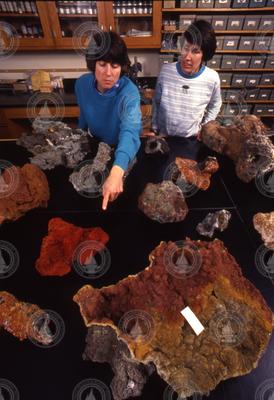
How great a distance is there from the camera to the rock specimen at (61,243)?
44.6 inches

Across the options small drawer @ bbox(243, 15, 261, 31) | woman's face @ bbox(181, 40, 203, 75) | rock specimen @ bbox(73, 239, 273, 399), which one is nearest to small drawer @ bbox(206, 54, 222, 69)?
small drawer @ bbox(243, 15, 261, 31)

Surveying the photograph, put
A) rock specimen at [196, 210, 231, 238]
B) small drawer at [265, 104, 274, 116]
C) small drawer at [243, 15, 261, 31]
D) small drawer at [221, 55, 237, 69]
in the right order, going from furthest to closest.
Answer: small drawer at [265, 104, 274, 116]
small drawer at [221, 55, 237, 69]
small drawer at [243, 15, 261, 31]
rock specimen at [196, 210, 231, 238]

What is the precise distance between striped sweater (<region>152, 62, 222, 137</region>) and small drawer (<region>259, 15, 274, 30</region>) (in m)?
1.20

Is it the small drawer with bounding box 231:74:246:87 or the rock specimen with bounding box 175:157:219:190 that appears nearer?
the rock specimen with bounding box 175:157:219:190

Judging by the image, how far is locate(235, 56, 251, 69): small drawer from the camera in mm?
2629

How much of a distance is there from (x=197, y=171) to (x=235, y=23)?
1.83 meters

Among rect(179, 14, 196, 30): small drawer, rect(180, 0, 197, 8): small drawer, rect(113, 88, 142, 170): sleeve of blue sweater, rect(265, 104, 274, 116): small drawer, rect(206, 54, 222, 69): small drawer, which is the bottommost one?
rect(265, 104, 274, 116): small drawer

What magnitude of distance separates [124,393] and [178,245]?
0.56 metres

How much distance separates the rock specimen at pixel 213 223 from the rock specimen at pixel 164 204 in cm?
10

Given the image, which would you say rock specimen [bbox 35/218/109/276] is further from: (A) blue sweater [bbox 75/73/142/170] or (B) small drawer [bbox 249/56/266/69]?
(B) small drawer [bbox 249/56/266/69]

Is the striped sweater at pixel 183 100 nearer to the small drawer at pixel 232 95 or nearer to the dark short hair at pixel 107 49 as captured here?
the dark short hair at pixel 107 49

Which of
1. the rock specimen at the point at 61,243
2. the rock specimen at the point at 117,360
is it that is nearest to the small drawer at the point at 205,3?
the rock specimen at the point at 61,243

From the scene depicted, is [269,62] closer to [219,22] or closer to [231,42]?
[231,42]

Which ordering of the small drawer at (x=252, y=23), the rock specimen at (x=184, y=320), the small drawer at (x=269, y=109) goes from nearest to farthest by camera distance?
1. the rock specimen at (x=184, y=320)
2. the small drawer at (x=252, y=23)
3. the small drawer at (x=269, y=109)
